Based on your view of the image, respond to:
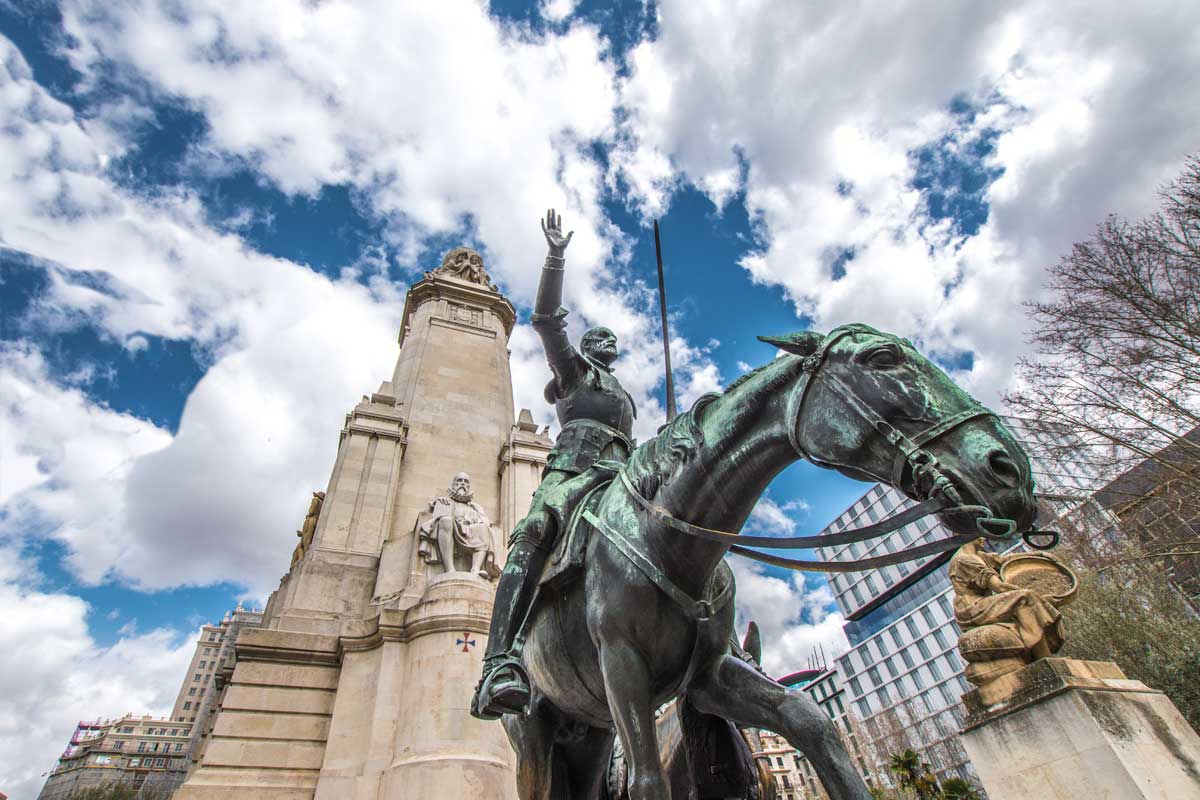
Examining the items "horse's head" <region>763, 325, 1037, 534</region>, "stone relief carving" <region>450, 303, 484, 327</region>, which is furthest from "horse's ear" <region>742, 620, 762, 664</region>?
"stone relief carving" <region>450, 303, 484, 327</region>

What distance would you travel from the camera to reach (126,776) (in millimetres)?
68062

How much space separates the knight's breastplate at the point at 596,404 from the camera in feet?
13.9

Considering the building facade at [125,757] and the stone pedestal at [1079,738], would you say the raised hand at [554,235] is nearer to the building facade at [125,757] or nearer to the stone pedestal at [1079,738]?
the stone pedestal at [1079,738]

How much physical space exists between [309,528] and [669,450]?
46.6 feet

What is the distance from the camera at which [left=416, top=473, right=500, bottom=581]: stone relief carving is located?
11688 mm

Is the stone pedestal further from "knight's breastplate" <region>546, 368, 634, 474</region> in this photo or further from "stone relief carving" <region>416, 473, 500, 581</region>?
"stone relief carving" <region>416, 473, 500, 581</region>

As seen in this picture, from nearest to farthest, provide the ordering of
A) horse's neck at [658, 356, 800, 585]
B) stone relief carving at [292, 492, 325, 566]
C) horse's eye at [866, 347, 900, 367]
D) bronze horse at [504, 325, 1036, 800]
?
bronze horse at [504, 325, 1036, 800] < horse's eye at [866, 347, 900, 367] < horse's neck at [658, 356, 800, 585] < stone relief carving at [292, 492, 325, 566]

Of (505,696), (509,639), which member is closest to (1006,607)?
(509,639)

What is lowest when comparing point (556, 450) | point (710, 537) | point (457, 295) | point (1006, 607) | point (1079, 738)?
point (1079, 738)

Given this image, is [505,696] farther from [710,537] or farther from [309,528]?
[309,528]

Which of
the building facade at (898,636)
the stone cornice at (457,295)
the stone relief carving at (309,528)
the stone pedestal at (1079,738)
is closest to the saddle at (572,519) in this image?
the stone pedestal at (1079,738)

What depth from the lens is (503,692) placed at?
282cm

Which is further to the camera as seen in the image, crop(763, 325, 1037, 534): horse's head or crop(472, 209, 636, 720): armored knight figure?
crop(472, 209, 636, 720): armored knight figure

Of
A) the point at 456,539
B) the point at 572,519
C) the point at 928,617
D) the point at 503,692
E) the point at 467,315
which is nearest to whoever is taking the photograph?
the point at 503,692
